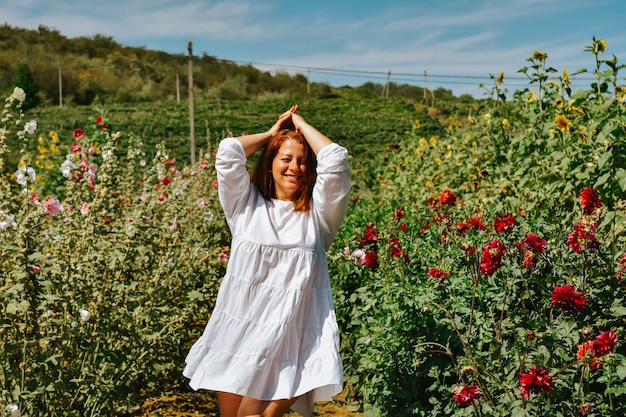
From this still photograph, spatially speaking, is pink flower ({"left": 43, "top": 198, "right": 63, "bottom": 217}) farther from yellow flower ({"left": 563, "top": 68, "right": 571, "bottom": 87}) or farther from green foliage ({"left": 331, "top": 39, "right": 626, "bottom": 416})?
yellow flower ({"left": 563, "top": 68, "right": 571, "bottom": 87})

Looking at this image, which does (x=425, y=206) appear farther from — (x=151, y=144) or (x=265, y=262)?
(x=151, y=144)

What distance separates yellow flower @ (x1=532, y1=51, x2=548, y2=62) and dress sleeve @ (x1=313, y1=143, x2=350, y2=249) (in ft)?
10.4

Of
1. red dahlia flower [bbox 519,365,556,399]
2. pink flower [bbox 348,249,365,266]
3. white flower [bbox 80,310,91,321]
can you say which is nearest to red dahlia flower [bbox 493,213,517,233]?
pink flower [bbox 348,249,365,266]

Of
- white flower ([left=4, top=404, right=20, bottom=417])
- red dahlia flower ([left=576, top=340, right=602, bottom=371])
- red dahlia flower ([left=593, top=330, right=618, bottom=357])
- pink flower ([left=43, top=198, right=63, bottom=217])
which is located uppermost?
pink flower ([left=43, top=198, right=63, bottom=217])

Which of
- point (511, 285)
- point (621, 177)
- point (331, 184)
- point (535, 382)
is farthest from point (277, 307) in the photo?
point (621, 177)

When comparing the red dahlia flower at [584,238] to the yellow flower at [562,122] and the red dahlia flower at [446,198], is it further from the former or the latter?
the yellow flower at [562,122]

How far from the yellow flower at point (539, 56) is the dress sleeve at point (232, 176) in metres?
3.27

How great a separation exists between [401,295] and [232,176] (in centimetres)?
103

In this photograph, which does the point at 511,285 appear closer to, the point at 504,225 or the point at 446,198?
the point at 504,225

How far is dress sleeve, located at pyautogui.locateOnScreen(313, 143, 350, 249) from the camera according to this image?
2.38m

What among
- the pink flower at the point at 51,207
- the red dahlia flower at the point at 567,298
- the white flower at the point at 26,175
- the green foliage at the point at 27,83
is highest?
the green foliage at the point at 27,83

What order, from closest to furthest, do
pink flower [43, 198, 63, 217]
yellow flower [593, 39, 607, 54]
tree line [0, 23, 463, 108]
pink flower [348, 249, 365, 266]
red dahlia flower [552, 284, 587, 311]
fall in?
1. red dahlia flower [552, 284, 587, 311]
2. pink flower [43, 198, 63, 217]
3. pink flower [348, 249, 365, 266]
4. yellow flower [593, 39, 607, 54]
5. tree line [0, 23, 463, 108]

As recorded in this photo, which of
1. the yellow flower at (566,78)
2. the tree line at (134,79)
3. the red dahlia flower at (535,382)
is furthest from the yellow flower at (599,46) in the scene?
the tree line at (134,79)

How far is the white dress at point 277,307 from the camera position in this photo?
2.33 m
